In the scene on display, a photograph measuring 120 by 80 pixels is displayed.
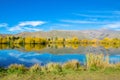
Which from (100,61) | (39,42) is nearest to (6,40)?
(39,42)

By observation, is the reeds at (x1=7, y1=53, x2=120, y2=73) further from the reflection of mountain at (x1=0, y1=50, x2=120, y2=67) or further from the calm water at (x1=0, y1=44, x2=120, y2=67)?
the reflection of mountain at (x1=0, y1=50, x2=120, y2=67)

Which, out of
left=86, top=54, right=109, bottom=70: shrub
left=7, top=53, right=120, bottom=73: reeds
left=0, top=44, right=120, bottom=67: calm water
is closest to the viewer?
left=7, top=53, right=120, bottom=73: reeds

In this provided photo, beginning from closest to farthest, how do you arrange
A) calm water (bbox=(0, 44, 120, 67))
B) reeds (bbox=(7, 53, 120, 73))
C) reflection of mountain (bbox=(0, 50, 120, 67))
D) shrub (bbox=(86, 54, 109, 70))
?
reeds (bbox=(7, 53, 120, 73)), shrub (bbox=(86, 54, 109, 70)), reflection of mountain (bbox=(0, 50, 120, 67)), calm water (bbox=(0, 44, 120, 67))

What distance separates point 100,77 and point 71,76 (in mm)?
1357

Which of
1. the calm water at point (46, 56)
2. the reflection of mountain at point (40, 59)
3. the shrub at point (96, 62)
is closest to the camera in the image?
the shrub at point (96, 62)

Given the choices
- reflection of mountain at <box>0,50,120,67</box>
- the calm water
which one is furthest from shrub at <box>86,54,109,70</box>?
reflection of mountain at <box>0,50,120,67</box>

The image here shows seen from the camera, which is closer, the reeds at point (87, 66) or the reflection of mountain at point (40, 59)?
the reeds at point (87, 66)

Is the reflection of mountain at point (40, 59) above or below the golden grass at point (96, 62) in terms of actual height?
below

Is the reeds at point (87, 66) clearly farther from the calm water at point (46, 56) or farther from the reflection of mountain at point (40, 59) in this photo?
the reflection of mountain at point (40, 59)

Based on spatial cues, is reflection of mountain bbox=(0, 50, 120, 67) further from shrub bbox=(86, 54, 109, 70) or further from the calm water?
shrub bbox=(86, 54, 109, 70)

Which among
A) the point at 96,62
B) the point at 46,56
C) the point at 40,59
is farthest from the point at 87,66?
the point at 46,56

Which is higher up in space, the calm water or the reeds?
the reeds

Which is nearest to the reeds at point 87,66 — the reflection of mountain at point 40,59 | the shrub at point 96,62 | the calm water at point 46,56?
the shrub at point 96,62

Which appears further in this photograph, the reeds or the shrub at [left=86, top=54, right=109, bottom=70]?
the shrub at [left=86, top=54, right=109, bottom=70]
